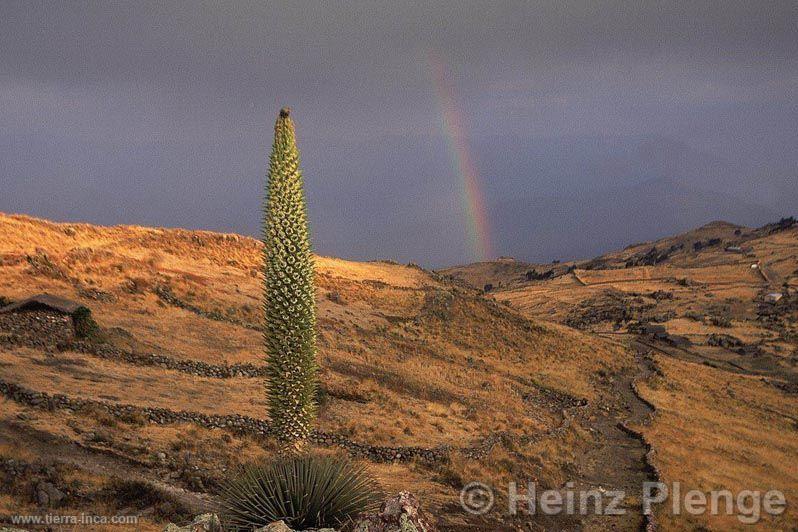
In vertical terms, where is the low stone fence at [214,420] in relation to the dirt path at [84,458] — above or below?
above

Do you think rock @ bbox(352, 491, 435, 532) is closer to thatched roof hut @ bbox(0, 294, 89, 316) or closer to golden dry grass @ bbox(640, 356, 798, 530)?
golden dry grass @ bbox(640, 356, 798, 530)

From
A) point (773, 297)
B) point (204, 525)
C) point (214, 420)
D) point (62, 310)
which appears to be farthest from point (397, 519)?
point (773, 297)

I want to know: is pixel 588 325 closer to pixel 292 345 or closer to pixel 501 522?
pixel 501 522

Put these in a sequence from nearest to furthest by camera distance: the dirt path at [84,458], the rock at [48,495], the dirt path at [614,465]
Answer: the rock at [48,495]
the dirt path at [84,458]
the dirt path at [614,465]

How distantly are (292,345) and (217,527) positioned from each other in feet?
16.1

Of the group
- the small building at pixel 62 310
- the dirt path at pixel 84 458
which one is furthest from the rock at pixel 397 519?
the small building at pixel 62 310

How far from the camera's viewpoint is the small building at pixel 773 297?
80.9m

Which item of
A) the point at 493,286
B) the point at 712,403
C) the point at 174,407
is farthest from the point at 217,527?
the point at 493,286

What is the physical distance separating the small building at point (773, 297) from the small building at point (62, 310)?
284 feet

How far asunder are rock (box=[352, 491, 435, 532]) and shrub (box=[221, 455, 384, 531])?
5.62 ft

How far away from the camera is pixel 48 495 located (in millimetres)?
12547

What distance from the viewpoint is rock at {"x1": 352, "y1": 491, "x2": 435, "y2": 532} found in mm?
6879

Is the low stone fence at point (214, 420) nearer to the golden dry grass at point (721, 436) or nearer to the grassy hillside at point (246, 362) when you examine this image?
the grassy hillside at point (246, 362)

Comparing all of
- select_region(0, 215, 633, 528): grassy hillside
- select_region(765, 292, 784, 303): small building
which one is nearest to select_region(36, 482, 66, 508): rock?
select_region(0, 215, 633, 528): grassy hillside
